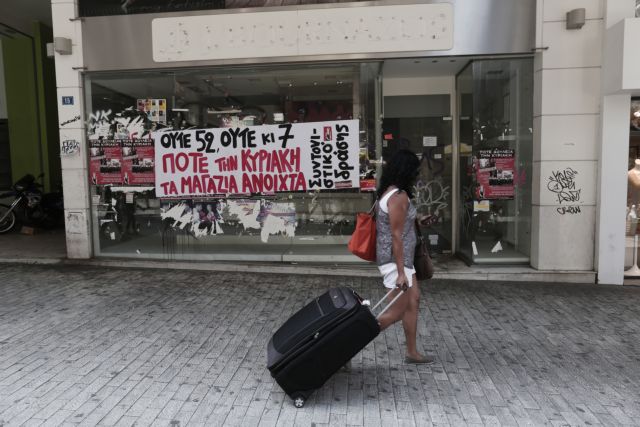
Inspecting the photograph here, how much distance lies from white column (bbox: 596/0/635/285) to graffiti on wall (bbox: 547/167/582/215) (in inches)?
12.2

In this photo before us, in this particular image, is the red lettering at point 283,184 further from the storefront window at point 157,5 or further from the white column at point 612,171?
the white column at point 612,171

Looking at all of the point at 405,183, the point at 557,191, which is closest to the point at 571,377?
the point at 405,183

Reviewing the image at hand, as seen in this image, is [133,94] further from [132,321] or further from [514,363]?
[514,363]

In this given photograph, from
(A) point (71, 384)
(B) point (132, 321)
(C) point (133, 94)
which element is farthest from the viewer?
(C) point (133, 94)

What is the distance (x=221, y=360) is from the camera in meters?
4.10

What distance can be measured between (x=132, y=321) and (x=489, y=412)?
3.65 metres

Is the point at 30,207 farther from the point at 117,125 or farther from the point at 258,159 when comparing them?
the point at 258,159

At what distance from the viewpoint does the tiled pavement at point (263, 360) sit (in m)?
3.25

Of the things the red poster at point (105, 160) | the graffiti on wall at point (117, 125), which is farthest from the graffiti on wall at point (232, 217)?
the graffiti on wall at point (117, 125)

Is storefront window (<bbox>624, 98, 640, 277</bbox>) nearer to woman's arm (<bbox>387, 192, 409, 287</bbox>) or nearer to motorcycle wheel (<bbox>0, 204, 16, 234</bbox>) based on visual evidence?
woman's arm (<bbox>387, 192, 409, 287</bbox>)

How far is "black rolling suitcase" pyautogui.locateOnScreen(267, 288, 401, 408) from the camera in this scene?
10.4 ft

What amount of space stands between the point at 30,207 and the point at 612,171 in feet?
37.0

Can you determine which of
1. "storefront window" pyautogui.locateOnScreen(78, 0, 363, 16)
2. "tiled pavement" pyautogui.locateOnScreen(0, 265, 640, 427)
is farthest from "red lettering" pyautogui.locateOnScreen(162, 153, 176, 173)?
"storefront window" pyautogui.locateOnScreen(78, 0, 363, 16)

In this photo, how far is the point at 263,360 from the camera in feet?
13.5
